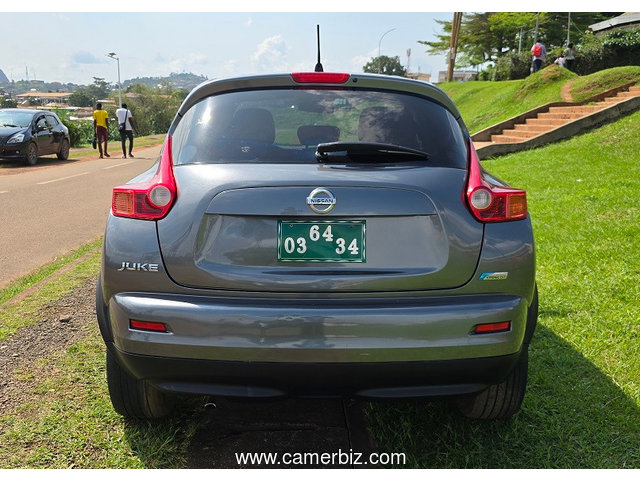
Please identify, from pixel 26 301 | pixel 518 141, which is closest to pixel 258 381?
pixel 26 301

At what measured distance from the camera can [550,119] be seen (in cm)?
1764

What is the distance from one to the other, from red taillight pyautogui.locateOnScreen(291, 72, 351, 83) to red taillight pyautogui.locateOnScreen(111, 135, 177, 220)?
733mm

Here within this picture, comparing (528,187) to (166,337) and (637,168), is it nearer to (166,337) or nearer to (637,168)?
(637,168)

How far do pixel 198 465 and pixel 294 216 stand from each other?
1.23 metres

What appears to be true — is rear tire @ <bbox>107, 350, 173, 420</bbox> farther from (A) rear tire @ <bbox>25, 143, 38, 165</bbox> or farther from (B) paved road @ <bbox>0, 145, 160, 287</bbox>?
(A) rear tire @ <bbox>25, 143, 38, 165</bbox>

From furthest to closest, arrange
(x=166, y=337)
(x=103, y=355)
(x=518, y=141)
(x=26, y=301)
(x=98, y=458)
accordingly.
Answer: (x=518, y=141), (x=26, y=301), (x=103, y=355), (x=98, y=458), (x=166, y=337)

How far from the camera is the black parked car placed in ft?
62.6

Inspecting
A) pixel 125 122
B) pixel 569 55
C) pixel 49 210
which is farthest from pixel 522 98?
pixel 49 210

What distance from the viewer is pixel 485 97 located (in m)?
28.1

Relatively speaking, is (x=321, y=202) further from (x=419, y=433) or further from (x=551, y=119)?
(x=551, y=119)

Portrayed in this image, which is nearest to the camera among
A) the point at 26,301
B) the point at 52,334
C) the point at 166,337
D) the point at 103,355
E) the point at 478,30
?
the point at 166,337

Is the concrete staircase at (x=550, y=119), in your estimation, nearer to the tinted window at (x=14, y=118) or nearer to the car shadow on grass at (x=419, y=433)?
the tinted window at (x=14, y=118)

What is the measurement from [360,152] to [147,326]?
3.73 ft

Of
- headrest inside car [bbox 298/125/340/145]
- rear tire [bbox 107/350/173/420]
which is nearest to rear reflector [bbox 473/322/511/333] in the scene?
headrest inside car [bbox 298/125/340/145]
